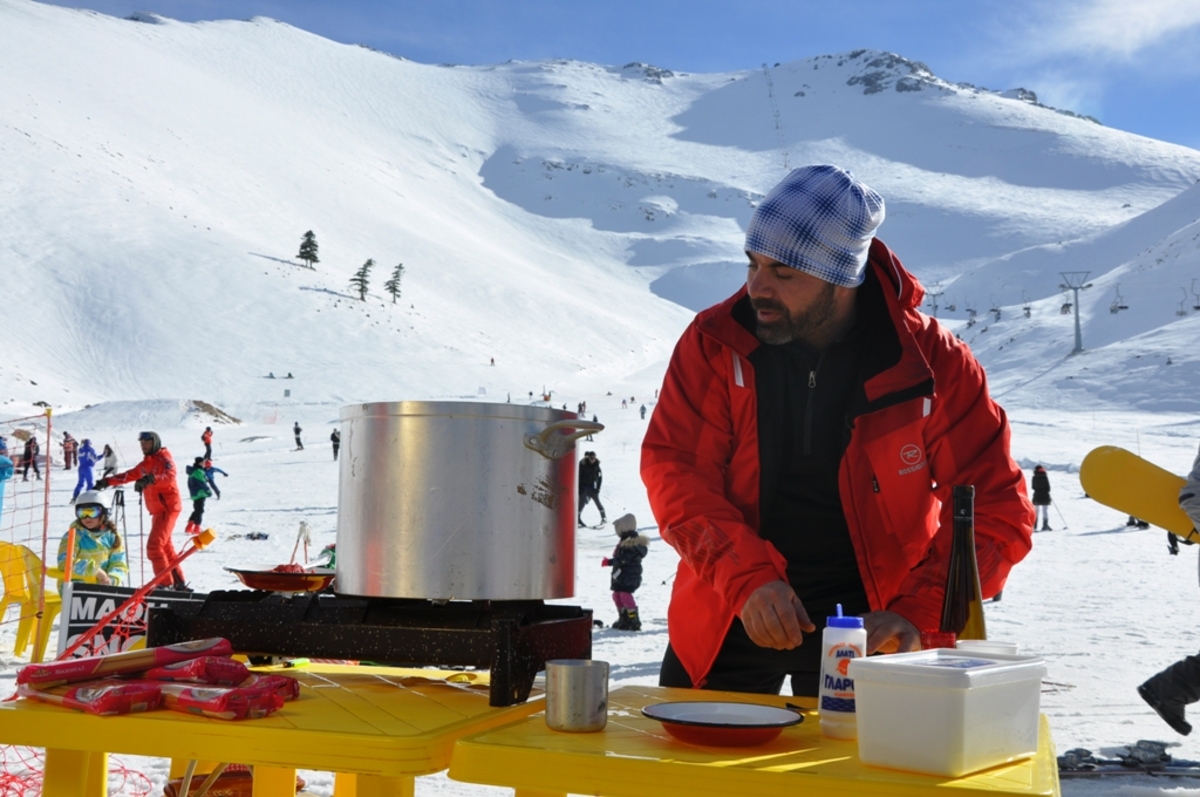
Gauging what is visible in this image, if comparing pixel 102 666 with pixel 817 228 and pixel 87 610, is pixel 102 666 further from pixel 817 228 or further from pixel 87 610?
pixel 87 610

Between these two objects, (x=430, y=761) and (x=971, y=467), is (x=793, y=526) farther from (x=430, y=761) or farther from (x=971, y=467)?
(x=430, y=761)

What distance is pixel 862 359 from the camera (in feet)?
8.08

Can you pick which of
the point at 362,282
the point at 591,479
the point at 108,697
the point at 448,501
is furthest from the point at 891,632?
the point at 362,282

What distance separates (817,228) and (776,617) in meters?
0.82

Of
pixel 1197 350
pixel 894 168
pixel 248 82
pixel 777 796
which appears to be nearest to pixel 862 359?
pixel 777 796

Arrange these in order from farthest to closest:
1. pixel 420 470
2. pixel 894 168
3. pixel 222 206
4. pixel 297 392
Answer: pixel 894 168 < pixel 222 206 < pixel 297 392 < pixel 420 470

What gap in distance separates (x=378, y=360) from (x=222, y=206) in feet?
101

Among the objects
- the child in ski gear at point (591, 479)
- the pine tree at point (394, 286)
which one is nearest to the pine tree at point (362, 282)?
the pine tree at point (394, 286)

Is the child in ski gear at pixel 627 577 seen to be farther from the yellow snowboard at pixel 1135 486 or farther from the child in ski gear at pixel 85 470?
the child in ski gear at pixel 85 470

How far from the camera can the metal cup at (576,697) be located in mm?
1601

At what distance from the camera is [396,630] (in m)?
1.95

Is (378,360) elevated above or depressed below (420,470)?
above

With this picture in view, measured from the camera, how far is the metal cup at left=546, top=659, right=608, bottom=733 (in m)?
1.60

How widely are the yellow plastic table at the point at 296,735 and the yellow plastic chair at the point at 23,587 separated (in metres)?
5.93
